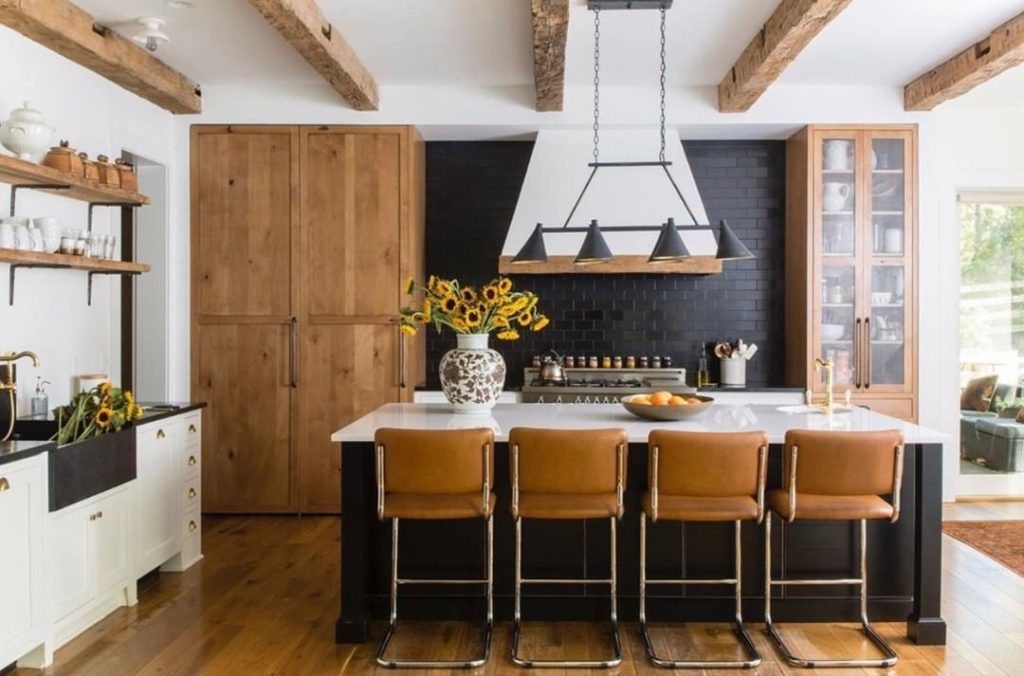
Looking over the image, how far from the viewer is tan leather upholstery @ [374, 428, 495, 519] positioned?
10.2 feet

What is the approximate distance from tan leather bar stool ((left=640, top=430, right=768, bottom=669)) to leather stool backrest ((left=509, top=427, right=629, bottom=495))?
→ 0.15m

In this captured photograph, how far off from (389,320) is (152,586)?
7.39ft

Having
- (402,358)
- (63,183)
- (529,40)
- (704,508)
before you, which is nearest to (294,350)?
(402,358)

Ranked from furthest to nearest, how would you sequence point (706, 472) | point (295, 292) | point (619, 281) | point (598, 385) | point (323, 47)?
point (619, 281) < point (598, 385) < point (295, 292) < point (323, 47) < point (706, 472)

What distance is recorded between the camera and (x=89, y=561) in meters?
3.49

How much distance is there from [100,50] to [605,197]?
3.25 m

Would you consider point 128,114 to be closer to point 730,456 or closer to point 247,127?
point 247,127

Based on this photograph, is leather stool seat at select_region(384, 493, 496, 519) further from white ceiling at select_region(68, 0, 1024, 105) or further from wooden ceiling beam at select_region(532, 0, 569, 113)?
white ceiling at select_region(68, 0, 1024, 105)

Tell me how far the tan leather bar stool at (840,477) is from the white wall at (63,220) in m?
3.51

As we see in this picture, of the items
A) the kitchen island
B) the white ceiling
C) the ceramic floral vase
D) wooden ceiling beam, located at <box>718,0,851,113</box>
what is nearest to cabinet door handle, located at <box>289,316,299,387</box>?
the white ceiling

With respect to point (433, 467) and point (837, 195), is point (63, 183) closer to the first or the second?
point (433, 467)

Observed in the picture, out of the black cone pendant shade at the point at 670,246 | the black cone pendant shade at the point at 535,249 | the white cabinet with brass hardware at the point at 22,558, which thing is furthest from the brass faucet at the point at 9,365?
the black cone pendant shade at the point at 670,246

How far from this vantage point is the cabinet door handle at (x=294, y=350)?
18.5ft

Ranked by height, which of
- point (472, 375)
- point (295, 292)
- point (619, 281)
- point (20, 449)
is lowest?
point (20, 449)
